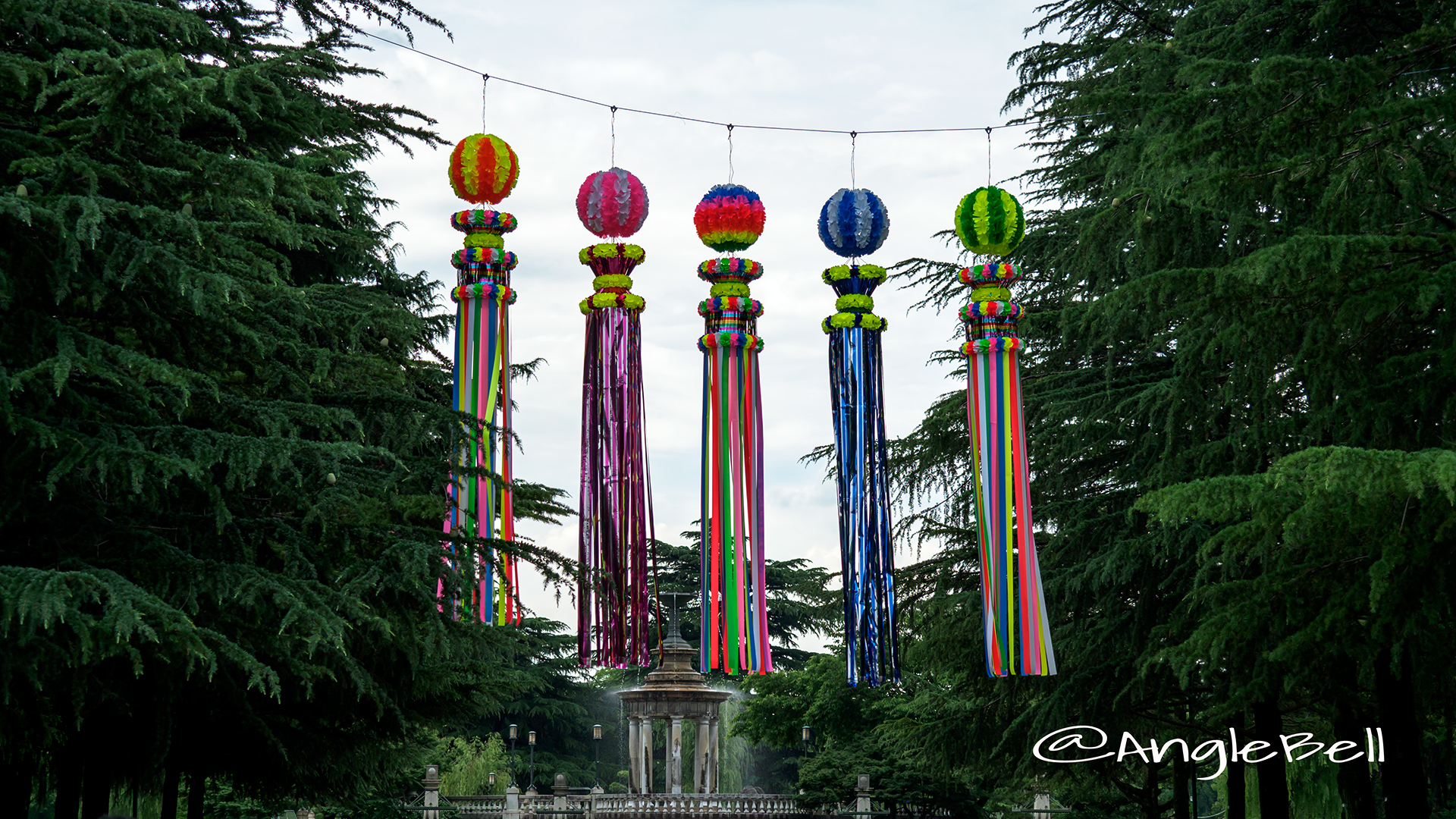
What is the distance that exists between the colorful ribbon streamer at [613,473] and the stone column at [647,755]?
2426 cm

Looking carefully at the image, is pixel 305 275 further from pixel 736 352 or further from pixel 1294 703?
Answer: pixel 1294 703

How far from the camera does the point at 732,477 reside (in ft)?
36.8

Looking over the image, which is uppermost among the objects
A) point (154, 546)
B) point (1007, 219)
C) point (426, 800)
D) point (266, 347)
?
point (1007, 219)

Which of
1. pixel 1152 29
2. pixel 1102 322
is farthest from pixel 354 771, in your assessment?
pixel 1152 29

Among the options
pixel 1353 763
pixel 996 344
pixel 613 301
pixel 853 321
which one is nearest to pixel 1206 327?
pixel 996 344

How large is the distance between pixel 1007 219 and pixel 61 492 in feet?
24.4

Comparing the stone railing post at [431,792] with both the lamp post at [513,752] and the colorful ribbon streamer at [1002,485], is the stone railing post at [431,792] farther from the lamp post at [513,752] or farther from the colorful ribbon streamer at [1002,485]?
the colorful ribbon streamer at [1002,485]

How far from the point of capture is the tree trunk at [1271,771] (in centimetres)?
1453

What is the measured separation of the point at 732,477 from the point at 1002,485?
2232 millimetres

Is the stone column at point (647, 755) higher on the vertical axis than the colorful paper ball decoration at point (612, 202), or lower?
lower

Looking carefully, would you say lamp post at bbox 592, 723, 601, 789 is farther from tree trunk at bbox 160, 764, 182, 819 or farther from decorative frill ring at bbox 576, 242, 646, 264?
decorative frill ring at bbox 576, 242, 646, 264

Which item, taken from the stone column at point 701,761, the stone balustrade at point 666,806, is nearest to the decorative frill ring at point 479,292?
the stone balustrade at point 666,806

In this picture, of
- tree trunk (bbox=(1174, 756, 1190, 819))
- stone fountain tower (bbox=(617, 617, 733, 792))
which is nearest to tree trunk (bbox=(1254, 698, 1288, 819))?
tree trunk (bbox=(1174, 756, 1190, 819))

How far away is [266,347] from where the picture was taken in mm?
9547
